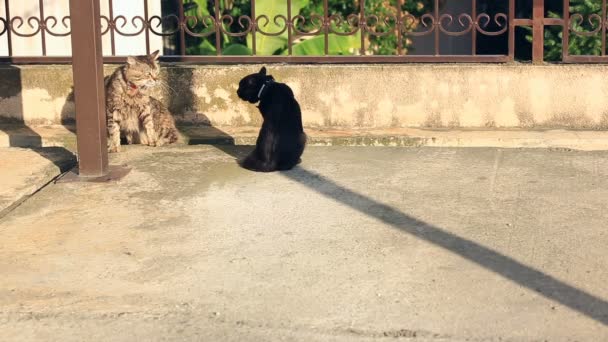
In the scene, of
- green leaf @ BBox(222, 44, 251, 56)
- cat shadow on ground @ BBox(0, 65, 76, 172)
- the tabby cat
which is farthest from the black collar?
green leaf @ BBox(222, 44, 251, 56)

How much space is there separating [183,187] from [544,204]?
7.54 ft

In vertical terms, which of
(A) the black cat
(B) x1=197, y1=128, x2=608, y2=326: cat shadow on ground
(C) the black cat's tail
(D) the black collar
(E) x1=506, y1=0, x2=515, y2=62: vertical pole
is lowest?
(B) x1=197, y1=128, x2=608, y2=326: cat shadow on ground

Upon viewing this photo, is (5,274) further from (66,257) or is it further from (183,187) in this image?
(183,187)

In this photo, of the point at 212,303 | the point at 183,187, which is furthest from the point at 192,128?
the point at 212,303

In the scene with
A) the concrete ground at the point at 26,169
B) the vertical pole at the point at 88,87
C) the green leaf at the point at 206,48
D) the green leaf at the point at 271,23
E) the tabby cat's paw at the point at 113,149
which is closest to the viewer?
the concrete ground at the point at 26,169

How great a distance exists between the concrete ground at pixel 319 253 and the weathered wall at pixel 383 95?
872mm

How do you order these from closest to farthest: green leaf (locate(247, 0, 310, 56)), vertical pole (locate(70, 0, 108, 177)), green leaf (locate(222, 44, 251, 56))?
vertical pole (locate(70, 0, 108, 177)) → green leaf (locate(222, 44, 251, 56)) → green leaf (locate(247, 0, 310, 56))

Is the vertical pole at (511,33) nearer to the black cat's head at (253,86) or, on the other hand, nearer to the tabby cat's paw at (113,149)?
the black cat's head at (253,86)

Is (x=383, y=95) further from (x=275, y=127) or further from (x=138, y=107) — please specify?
(x=138, y=107)

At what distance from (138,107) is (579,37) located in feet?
14.6

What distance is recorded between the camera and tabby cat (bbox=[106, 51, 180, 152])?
7957 millimetres

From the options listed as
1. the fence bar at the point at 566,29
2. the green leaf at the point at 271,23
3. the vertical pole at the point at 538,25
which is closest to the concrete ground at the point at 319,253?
the fence bar at the point at 566,29

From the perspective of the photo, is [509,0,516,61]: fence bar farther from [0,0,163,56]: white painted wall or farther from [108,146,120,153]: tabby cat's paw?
[0,0,163,56]: white painted wall

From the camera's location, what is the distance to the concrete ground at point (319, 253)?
4309mm
